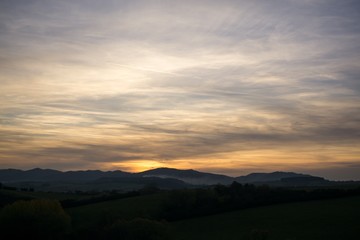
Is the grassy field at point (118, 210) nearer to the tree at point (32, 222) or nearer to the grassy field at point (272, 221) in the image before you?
the grassy field at point (272, 221)

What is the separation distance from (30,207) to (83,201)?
33292 millimetres

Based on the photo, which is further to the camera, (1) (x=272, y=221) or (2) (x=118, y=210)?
(2) (x=118, y=210)

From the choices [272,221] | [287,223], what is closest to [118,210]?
[272,221]

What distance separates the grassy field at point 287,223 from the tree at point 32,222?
20421 mm

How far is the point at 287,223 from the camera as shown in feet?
231

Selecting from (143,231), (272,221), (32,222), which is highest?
(272,221)

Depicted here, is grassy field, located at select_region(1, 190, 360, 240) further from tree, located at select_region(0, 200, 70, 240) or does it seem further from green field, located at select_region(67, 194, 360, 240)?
tree, located at select_region(0, 200, 70, 240)

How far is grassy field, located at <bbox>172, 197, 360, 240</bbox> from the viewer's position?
6216 cm

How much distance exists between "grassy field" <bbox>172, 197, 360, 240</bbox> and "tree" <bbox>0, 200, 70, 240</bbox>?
2042 cm

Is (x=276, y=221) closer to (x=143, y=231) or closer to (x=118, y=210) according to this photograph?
(x=143, y=231)

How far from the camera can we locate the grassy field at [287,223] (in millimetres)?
62156

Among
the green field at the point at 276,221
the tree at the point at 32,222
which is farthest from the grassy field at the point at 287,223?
the tree at the point at 32,222

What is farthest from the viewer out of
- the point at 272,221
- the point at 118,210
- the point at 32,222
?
the point at 118,210

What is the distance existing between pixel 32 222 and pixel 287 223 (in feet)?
142
